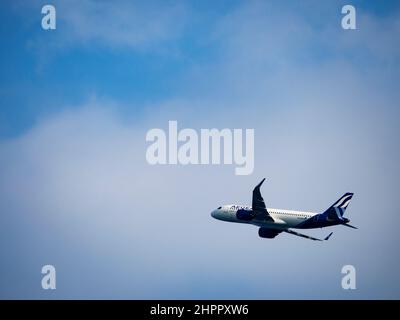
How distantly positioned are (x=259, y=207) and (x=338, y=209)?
11.0m

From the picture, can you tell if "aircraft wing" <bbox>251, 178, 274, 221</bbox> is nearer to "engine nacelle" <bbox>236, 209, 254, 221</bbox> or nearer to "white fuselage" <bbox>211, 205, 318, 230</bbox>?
"engine nacelle" <bbox>236, 209, 254, 221</bbox>

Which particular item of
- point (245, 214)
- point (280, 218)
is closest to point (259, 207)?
point (245, 214)

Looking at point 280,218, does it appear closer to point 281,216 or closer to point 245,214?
point 281,216

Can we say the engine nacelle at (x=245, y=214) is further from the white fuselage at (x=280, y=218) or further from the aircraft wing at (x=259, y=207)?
the white fuselage at (x=280, y=218)

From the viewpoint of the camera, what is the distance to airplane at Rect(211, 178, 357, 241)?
389 ft

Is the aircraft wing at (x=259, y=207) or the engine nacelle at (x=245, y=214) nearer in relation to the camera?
the aircraft wing at (x=259, y=207)

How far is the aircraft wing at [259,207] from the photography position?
118 metres

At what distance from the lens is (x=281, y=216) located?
398 ft

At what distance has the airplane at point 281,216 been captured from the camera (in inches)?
4663

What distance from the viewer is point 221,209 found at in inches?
4919
